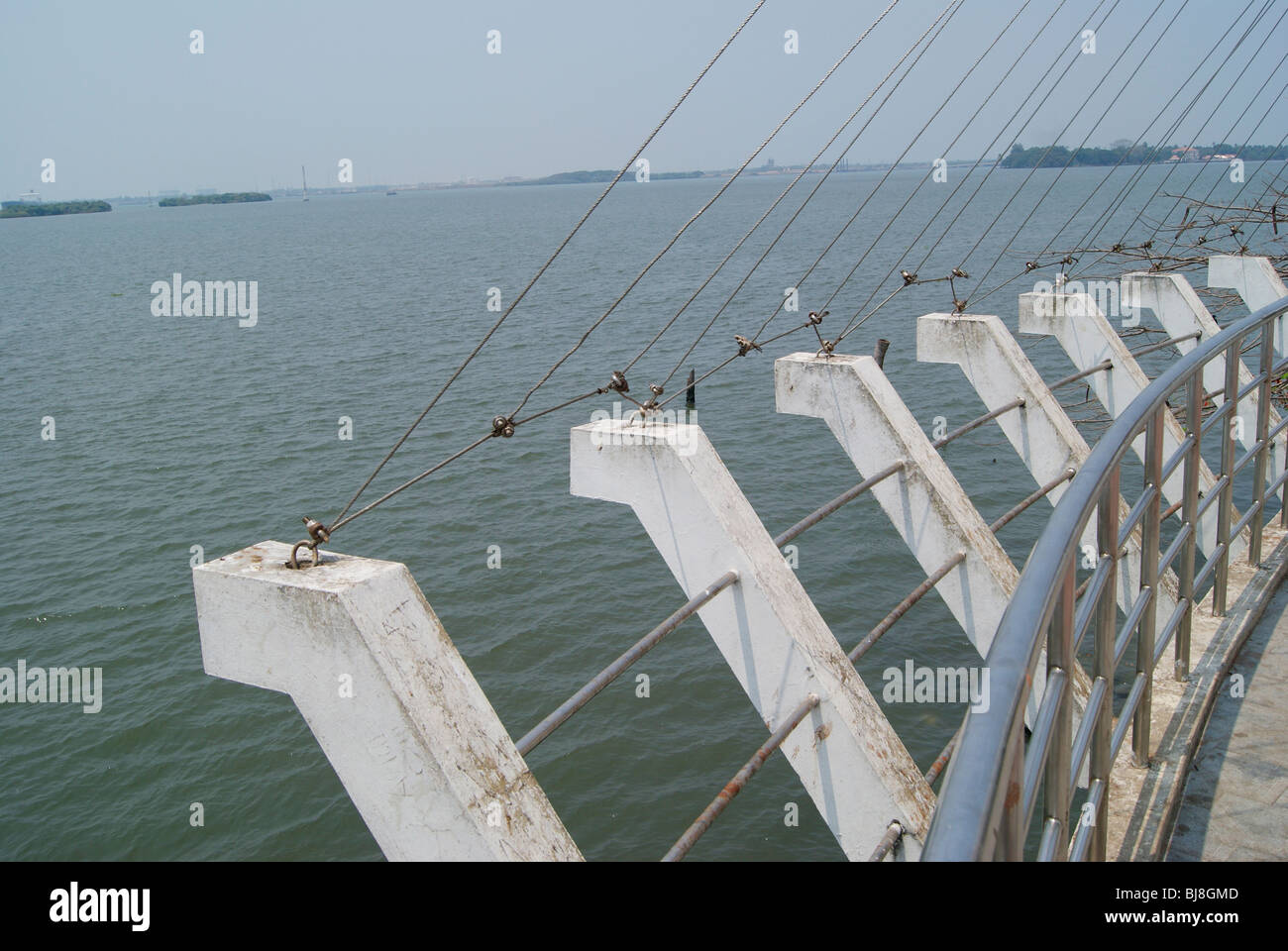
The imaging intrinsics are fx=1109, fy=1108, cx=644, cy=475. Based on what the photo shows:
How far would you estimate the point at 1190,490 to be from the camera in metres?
3.71

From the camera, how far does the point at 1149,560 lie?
3.25 meters

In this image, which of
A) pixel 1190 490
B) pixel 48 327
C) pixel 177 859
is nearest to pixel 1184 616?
pixel 1190 490

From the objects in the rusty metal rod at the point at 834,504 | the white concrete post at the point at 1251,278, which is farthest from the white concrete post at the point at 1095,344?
the rusty metal rod at the point at 834,504

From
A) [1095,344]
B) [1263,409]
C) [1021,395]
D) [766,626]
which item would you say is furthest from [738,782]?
[1095,344]

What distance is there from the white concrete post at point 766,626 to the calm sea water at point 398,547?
5.45 meters

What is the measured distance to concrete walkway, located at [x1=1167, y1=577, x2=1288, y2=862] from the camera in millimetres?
3170

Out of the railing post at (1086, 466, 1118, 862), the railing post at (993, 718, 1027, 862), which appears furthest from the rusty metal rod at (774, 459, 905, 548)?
the railing post at (993, 718, 1027, 862)

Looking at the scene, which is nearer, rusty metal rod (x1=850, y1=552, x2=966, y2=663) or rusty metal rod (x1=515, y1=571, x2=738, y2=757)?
rusty metal rod (x1=515, y1=571, x2=738, y2=757)

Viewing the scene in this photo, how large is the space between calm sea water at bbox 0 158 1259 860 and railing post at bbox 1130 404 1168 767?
6.83 m

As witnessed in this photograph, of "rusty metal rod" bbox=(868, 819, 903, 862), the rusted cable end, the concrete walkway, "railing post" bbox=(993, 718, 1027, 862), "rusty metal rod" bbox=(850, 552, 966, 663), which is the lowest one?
"rusty metal rod" bbox=(868, 819, 903, 862)

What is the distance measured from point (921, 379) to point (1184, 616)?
2144cm

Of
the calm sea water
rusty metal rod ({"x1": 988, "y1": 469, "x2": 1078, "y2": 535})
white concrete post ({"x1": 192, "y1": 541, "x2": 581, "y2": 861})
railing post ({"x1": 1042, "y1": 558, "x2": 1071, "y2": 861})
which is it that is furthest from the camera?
the calm sea water

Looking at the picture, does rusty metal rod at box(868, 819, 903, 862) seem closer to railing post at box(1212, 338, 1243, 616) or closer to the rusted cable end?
railing post at box(1212, 338, 1243, 616)

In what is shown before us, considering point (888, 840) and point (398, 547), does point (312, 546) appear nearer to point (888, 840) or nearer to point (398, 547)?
point (888, 840)
